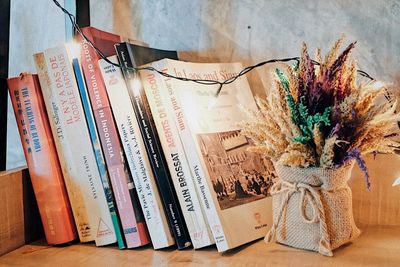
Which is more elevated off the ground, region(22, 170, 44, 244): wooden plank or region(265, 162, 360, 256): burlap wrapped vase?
region(22, 170, 44, 244): wooden plank

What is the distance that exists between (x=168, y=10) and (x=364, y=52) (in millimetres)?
391

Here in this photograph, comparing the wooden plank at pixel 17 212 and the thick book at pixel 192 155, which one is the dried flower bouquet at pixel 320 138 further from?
the wooden plank at pixel 17 212

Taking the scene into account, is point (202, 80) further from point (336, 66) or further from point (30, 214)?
point (30, 214)

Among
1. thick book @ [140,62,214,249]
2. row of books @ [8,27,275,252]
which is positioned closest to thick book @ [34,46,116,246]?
row of books @ [8,27,275,252]

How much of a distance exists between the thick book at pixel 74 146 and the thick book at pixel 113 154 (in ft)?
0.08

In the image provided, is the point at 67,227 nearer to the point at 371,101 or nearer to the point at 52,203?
the point at 52,203

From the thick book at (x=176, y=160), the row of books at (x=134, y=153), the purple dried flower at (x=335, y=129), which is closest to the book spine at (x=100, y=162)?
the row of books at (x=134, y=153)

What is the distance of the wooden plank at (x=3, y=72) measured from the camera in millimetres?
840

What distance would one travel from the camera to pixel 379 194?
77 cm

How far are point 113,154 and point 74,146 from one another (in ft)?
0.24

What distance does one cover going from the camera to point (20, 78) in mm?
754

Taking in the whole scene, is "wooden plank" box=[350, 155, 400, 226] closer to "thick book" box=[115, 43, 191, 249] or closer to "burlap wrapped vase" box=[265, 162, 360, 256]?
"burlap wrapped vase" box=[265, 162, 360, 256]

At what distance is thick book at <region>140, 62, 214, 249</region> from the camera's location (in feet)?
2.23

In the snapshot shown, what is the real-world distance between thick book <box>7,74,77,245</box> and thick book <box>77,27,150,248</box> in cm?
10
